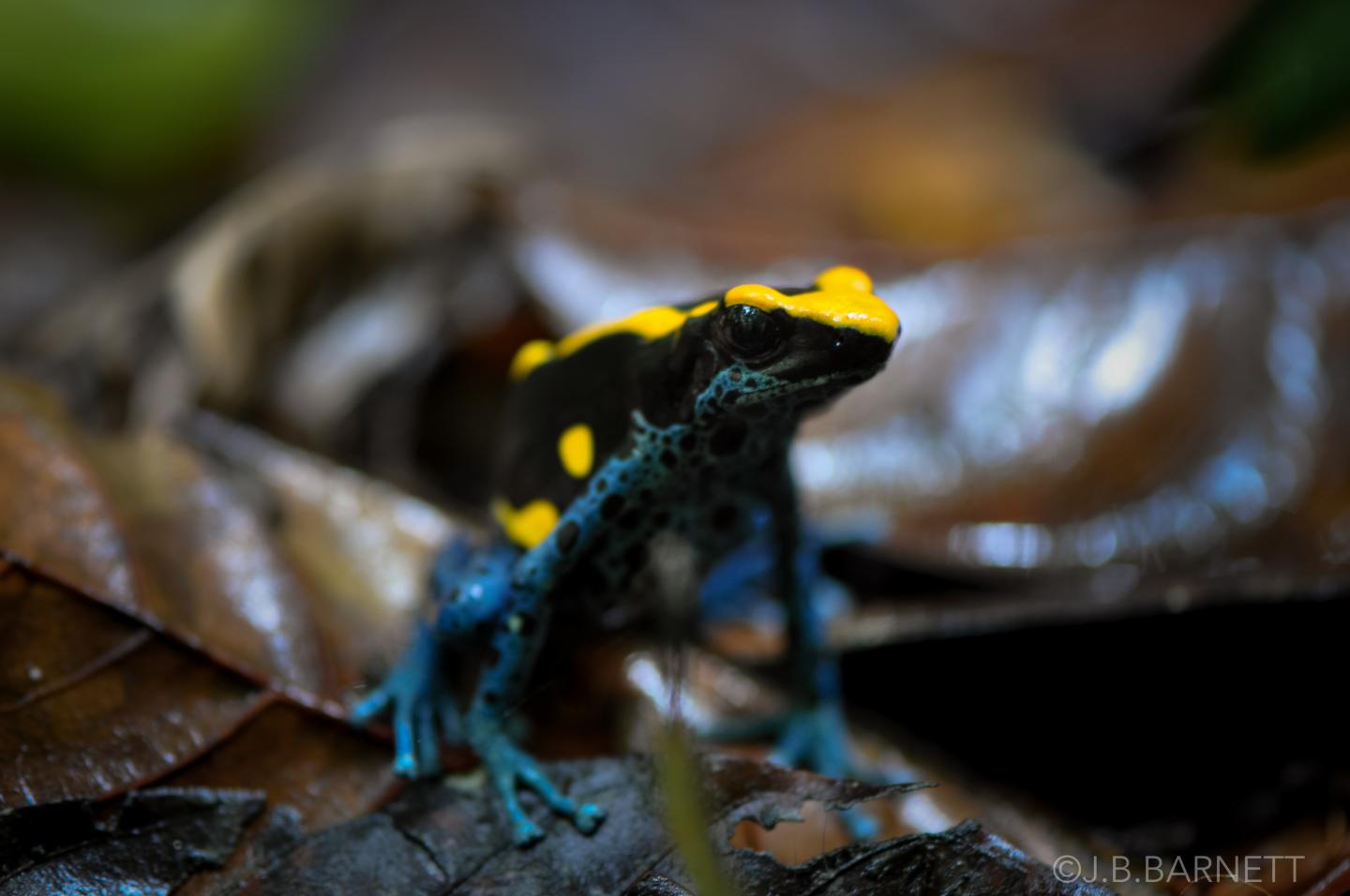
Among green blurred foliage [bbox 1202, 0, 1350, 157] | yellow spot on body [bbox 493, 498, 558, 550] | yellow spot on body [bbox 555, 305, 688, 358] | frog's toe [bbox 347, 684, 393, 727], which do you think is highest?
green blurred foliage [bbox 1202, 0, 1350, 157]

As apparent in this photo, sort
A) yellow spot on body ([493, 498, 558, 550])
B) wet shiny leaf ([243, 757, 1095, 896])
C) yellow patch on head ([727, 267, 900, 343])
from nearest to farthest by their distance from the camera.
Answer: wet shiny leaf ([243, 757, 1095, 896]) < yellow patch on head ([727, 267, 900, 343]) < yellow spot on body ([493, 498, 558, 550])

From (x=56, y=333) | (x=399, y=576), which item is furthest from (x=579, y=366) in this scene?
(x=56, y=333)

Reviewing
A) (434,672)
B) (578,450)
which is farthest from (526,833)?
(578,450)

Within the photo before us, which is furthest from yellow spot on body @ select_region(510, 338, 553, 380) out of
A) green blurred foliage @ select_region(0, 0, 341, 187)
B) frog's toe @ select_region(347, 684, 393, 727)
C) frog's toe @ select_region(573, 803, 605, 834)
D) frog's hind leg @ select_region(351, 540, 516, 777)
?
green blurred foliage @ select_region(0, 0, 341, 187)

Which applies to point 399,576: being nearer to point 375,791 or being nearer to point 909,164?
point 375,791

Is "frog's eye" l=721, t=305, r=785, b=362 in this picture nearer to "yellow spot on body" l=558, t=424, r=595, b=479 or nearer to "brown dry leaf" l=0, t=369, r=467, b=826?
"yellow spot on body" l=558, t=424, r=595, b=479

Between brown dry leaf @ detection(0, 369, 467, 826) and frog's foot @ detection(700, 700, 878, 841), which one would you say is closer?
brown dry leaf @ detection(0, 369, 467, 826)

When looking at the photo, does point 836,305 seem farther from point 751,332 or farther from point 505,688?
point 505,688

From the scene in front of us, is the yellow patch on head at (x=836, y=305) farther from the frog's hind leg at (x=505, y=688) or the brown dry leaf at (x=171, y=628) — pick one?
the brown dry leaf at (x=171, y=628)

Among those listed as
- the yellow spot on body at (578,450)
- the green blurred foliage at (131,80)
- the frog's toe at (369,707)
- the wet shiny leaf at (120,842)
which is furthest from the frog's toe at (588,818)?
the green blurred foliage at (131,80)
